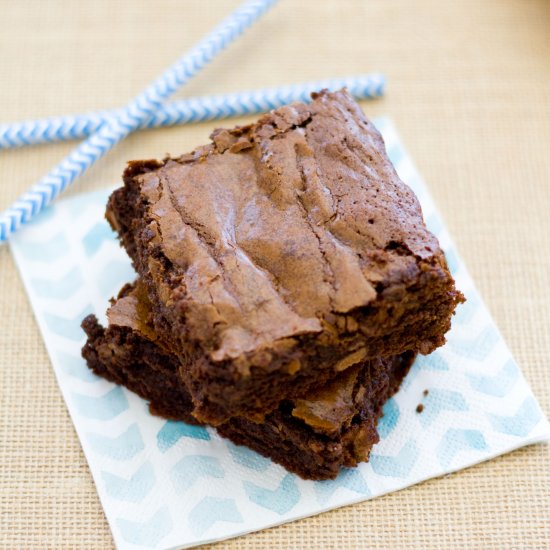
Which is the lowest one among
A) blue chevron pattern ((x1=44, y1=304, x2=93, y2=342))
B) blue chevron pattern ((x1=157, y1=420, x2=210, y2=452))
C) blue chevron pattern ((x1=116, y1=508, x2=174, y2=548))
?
blue chevron pattern ((x1=116, y1=508, x2=174, y2=548))

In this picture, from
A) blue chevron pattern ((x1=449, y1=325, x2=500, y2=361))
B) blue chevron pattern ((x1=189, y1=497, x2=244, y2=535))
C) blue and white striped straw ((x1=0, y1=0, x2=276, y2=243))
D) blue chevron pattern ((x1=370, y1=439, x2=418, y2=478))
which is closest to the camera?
blue chevron pattern ((x1=189, y1=497, x2=244, y2=535))

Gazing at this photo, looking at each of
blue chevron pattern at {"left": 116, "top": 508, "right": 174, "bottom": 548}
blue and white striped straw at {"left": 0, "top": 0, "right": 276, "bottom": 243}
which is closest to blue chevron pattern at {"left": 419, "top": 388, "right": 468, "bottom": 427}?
blue chevron pattern at {"left": 116, "top": 508, "right": 174, "bottom": 548}

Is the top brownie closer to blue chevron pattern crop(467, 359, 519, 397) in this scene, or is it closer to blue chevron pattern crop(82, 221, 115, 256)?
blue chevron pattern crop(467, 359, 519, 397)

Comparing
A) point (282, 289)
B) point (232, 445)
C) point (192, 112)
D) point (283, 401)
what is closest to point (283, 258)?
point (282, 289)

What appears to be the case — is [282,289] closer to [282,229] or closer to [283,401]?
[282,229]

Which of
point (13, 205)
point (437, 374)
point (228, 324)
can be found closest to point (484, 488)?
point (437, 374)

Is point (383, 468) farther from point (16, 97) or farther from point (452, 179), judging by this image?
point (16, 97)

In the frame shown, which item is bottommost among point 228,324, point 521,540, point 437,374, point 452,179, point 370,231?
point 521,540

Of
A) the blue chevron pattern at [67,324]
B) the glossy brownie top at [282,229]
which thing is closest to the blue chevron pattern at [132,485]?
the blue chevron pattern at [67,324]
